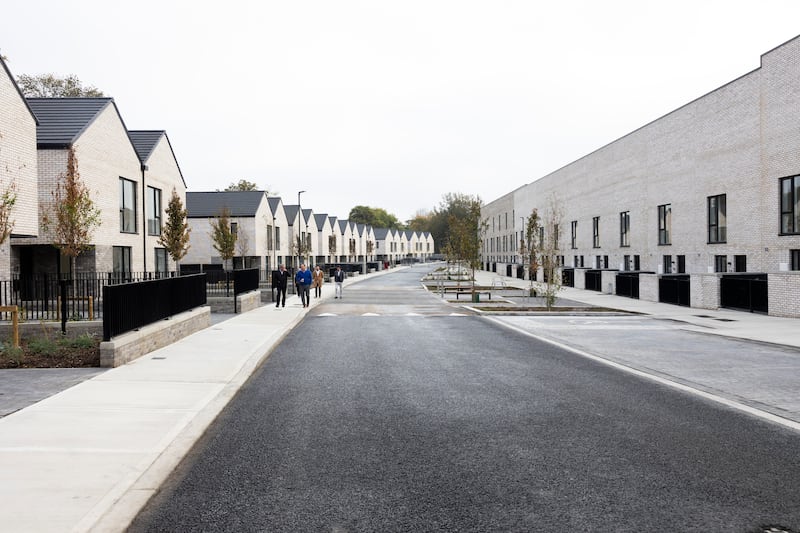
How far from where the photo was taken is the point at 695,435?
714 centimetres

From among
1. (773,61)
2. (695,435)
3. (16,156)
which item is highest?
(773,61)

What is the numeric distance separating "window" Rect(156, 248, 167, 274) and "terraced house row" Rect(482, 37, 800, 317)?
22.1 metres

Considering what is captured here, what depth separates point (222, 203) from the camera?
53531mm

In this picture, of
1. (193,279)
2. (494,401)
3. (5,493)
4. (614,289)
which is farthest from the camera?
(614,289)

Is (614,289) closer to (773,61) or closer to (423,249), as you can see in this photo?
(773,61)

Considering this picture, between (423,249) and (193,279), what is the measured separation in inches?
6675

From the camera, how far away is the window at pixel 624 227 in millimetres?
42938

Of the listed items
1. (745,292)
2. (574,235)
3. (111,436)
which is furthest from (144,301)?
(574,235)

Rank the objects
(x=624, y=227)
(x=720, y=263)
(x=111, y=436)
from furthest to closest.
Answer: (x=624, y=227)
(x=720, y=263)
(x=111, y=436)

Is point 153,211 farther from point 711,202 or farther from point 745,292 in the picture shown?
point 711,202

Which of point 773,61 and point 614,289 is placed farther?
point 614,289

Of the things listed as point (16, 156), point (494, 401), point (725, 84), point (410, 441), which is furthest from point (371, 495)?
point (725, 84)

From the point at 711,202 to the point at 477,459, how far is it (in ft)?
100

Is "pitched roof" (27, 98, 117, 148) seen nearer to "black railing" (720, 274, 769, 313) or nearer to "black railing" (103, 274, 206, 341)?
"black railing" (103, 274, 206, 341)
